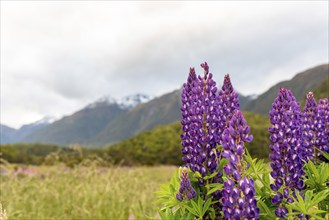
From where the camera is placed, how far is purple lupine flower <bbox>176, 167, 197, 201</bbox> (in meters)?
2.68

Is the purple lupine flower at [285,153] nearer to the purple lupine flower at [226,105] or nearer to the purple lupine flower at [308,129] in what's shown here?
the purple lupine flower at [308,129]

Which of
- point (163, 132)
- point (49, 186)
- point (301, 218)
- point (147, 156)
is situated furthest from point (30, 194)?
point (163, 132)

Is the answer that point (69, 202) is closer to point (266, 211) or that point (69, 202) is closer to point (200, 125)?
point (200, 125)

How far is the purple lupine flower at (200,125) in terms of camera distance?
9.81 ft

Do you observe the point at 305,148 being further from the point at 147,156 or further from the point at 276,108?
the point at 147,156

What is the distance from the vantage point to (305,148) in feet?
9.83

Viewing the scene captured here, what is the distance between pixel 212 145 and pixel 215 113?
0.79ft

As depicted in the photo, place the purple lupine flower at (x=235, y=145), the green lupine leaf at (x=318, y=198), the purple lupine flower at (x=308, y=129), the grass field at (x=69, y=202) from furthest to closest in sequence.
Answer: the grass field at (x=69, y=202) → the purple lupine flower at (x=308, y=129) → the green lupine leaf at (x=318, y=198) → the purple lupine flower at (x=235, y=145)

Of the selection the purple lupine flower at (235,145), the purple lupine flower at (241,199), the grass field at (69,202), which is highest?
the purple lupine flower at (235,145)

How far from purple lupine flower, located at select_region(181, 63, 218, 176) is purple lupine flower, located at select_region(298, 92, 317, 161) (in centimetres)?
66

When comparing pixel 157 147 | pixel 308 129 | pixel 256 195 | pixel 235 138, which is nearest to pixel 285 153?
pixel 256 195

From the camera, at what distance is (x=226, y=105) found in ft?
10.0

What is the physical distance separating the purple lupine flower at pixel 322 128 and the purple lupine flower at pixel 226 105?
2.60ft

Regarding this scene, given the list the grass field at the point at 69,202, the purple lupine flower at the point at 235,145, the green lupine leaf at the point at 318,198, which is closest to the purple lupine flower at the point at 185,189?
the purple lupine flower at the point at 235,145
